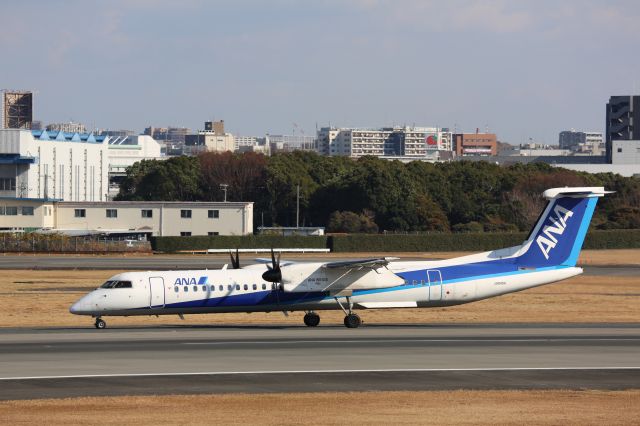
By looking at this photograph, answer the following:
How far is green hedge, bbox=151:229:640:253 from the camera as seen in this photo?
106 meters

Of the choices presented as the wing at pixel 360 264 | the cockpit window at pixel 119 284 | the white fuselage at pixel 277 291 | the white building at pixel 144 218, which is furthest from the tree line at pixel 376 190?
the cockpit window at pixel 119 284

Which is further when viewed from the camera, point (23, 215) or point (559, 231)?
point (23, 215)

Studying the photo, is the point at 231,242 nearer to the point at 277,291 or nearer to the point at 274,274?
the point at 277,291

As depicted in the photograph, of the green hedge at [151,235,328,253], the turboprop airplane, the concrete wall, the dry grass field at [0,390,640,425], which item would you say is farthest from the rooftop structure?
the dry grass field at [0,390,640,425]

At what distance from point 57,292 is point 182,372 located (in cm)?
3251

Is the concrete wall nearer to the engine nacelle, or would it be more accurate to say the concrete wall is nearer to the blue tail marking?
the engine nacelle

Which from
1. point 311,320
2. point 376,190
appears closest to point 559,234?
point 311,320

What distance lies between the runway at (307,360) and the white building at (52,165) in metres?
92.5

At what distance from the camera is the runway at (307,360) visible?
27.2 metres

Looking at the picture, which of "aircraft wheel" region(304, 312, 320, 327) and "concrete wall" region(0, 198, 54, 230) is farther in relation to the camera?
"concrete wall" region(0, 198, 54, 230)

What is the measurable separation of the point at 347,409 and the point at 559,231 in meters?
22.1

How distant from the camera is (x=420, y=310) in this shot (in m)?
52.1

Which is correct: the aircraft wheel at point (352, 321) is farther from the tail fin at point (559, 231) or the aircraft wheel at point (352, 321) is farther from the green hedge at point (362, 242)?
the green hedge at point (362, 242)

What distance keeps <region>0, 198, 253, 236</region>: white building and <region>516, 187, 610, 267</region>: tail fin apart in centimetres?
7680
